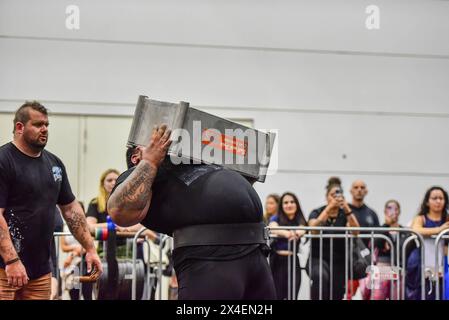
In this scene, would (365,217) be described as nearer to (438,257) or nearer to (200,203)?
(438,257)

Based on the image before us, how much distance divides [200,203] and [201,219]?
0.09 meters

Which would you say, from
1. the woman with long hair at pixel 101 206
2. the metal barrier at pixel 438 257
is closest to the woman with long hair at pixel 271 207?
the woman with long hair at pixel 101 206

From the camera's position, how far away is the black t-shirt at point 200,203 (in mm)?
4586

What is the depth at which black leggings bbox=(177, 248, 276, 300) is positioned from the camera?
14.9ft

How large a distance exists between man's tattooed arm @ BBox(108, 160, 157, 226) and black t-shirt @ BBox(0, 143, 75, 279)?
5.56ft

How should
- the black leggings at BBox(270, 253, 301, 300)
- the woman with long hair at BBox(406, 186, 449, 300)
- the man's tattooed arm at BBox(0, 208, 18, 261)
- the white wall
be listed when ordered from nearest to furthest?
the man's tattooed arm at BBox(0, 208, 18, 261) → the woman with long hair at BBox(406, 186, 449, 300) → the black leggings at BBox(270, 253, 301, 300) → the white wall

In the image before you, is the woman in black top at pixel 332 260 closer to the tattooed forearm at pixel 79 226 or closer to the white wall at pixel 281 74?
the white wall at pixel 281 74

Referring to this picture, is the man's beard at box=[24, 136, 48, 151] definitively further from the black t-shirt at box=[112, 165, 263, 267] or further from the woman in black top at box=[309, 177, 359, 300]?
the woman in black top at box=[309, 177, 359, 300]

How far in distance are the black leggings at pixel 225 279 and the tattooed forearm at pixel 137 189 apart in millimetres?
444

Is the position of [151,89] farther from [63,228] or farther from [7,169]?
[7,169]

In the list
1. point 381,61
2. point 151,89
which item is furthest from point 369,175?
point 151,89

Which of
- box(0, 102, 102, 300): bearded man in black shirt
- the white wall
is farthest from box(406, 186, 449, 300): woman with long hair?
box(0, 102, 102, 300): bearded man in black shirt

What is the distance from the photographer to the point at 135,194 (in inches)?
179
